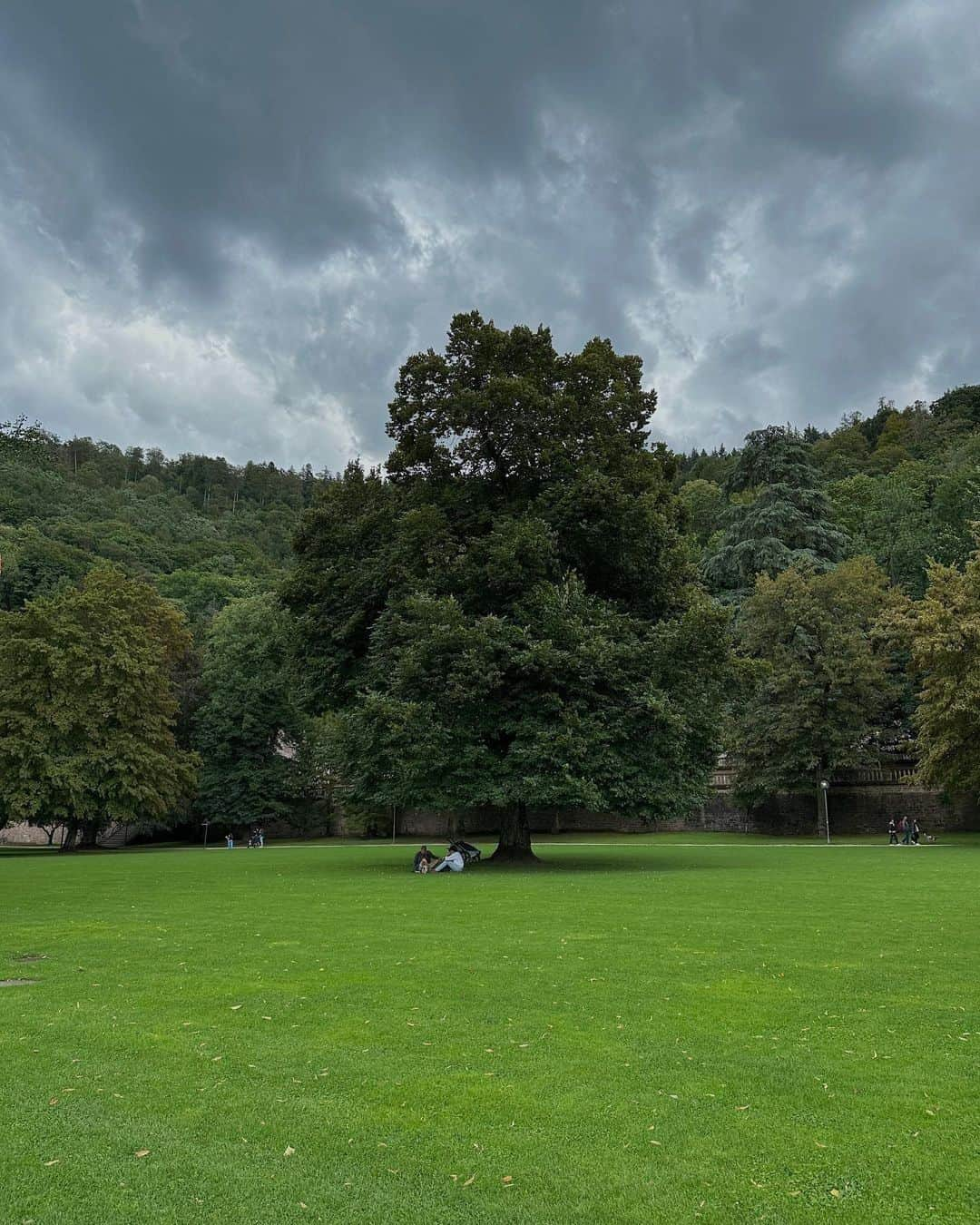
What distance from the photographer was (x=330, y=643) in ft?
105

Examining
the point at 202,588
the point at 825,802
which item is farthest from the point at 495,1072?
the point at 202,588

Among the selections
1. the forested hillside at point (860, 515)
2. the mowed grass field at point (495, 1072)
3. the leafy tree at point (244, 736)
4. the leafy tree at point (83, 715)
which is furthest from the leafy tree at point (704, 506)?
the mowed grass field at point (495, 1072)

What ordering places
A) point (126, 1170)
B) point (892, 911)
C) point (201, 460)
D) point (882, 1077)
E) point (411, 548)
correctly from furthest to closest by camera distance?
point (201, 460) < point (411, 548) < point (892, 911) < point (882, 1077) < point (126, 1170)

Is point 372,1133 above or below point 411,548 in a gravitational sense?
below

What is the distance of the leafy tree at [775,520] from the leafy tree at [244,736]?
29973mm

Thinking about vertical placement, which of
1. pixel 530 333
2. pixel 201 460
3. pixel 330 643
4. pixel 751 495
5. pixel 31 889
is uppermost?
pixel 201 460

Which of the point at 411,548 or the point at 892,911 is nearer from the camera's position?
the point at 892,911

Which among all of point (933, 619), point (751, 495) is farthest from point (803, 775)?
point (751, 495)

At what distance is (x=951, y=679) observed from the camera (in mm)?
39000

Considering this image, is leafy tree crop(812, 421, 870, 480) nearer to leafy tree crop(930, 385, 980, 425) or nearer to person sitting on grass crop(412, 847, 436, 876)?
leafy tree crop(930, 385, 980, 425)

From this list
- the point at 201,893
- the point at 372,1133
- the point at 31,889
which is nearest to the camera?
the point at 372,1133

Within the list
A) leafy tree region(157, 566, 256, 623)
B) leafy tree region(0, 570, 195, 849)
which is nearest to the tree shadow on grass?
leafy tree region(0, 570, 195, 849)

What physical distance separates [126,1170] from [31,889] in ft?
65.2

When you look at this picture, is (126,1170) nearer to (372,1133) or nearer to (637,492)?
(372,1133)
